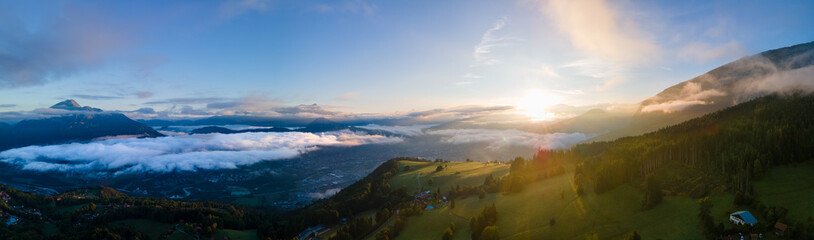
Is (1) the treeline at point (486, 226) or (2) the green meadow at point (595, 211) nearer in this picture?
(2) the green meadow at point (595, 211)

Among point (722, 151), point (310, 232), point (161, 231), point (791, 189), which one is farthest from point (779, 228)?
point (161, 231)

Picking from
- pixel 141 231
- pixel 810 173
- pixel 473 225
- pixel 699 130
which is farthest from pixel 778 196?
pixel 141 231

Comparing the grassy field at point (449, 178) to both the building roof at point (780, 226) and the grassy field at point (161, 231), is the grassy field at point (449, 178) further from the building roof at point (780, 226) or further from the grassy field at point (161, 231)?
the building roof at point (780, 226)

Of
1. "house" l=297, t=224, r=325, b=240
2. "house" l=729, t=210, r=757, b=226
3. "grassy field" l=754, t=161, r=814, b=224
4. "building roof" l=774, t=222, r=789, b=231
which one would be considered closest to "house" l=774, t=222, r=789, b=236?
"building roof" l=774, t=222, r=789, b=231

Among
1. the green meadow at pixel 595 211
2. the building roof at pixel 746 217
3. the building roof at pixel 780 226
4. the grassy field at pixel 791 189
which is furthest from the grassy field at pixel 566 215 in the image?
the building roof at pixel 780 226

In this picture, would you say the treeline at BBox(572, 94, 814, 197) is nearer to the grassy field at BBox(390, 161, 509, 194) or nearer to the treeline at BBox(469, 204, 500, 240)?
the treeline at BBox(469, 204, 500, 240)
